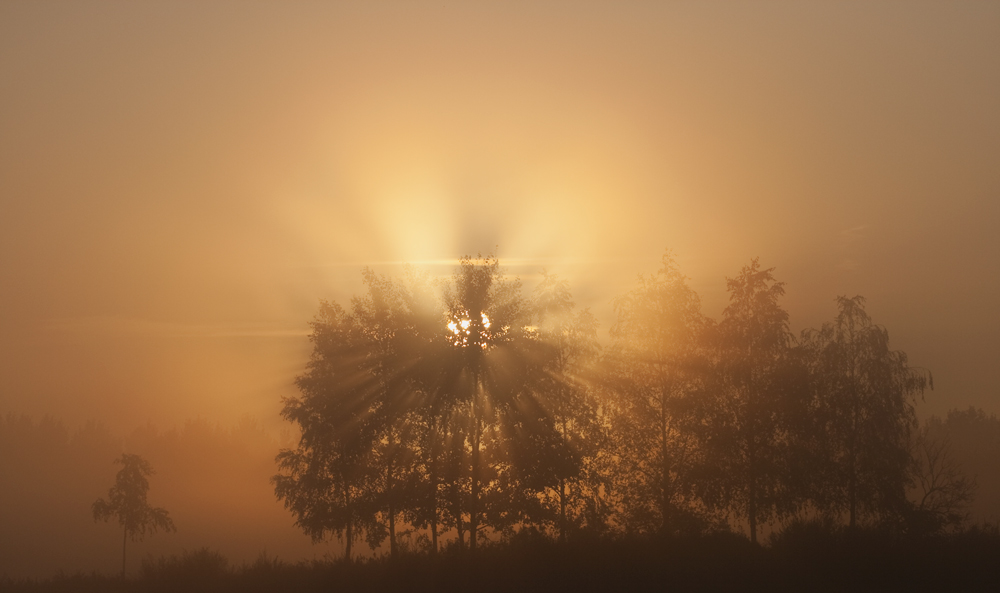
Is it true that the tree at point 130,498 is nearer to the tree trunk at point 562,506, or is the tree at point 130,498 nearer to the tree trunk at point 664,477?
the tree trunk at point 562,506

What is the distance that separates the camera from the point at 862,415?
128 ft

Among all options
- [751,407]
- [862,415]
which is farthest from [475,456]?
[862,415]

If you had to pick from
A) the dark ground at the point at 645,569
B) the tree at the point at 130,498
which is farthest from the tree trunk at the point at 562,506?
the tree at the point at 130,498

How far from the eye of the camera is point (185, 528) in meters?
137

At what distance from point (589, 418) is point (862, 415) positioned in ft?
59.5

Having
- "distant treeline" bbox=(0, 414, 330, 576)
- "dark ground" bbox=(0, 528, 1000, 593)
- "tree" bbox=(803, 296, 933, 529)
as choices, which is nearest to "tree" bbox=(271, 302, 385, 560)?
"dark ground" bbox=(0, 528, 1000, 593)

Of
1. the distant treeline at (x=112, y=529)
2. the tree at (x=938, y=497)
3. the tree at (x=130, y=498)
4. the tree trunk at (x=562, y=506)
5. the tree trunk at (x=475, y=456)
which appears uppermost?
the tree trunk at (x=475, y=456)

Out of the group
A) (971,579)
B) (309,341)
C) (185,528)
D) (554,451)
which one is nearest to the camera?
(971,579)

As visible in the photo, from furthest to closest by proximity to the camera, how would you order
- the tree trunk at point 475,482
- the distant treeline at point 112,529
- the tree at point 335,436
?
the distant treeline at point 112,529, the tree at point 335,436, the tree trunk at point 475,482

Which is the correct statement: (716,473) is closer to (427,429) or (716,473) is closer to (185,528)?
(427,429)

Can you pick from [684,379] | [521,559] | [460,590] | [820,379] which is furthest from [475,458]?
[820,379]

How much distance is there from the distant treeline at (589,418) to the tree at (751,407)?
0.11 m

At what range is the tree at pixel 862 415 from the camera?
1463 inches

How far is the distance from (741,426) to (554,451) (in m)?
11.7
